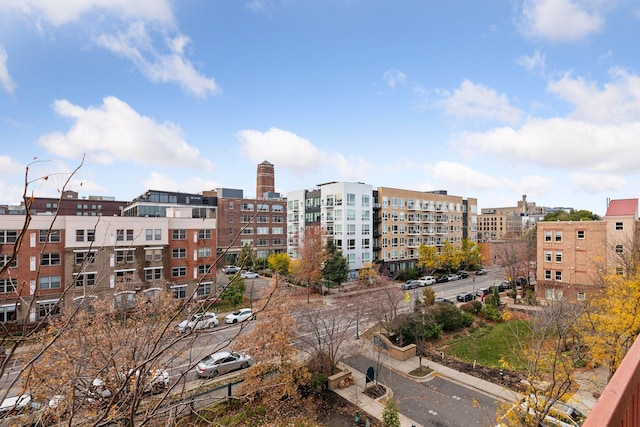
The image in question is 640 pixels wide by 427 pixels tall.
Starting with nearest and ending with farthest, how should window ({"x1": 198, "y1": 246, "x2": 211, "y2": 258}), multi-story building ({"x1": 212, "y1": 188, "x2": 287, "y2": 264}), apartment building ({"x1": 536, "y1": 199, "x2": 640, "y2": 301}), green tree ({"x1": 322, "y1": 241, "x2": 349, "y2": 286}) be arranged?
apartment building ({"x1": 536, "y1": 199, "x2": 640, "y2": 301}), window ({"x1": 198, "y1": 246, "x2": 211, "y2": 258}), green tree ({"x1": 322, "y1": 241, "x2": 349, "y2": 286}), multi-story building ({"x1": 212, "y1": 188, "x2": 287, "y2": 264})

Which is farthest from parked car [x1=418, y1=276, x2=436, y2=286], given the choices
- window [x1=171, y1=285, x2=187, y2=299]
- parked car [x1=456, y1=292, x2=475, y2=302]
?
window [x1=171, y1=285, x2=187, y2=299]

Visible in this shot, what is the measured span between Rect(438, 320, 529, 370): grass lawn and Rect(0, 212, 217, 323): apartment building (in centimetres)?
1957

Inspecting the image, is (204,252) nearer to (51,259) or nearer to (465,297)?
(51,259)

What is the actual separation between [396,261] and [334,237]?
465 inches

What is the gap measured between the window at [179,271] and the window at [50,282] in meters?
9.36

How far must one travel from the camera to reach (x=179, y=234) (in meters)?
35.5

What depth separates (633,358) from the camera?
8.07 ft

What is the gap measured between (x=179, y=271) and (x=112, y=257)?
254 inches

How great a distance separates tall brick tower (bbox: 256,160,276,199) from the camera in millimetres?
94500

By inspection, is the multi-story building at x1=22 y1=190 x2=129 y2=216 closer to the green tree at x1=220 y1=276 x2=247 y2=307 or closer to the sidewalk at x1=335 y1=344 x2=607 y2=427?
the green tree at x1=220 y1=276 x2=247 y2=307

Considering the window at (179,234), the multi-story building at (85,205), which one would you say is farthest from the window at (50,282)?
the multi-story building at (85,205)

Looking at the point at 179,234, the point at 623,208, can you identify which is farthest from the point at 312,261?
the point at 623,208

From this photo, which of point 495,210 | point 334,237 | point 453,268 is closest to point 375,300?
point 334,237

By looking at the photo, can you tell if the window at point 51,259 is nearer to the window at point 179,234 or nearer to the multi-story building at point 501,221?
the window at point 179,234
